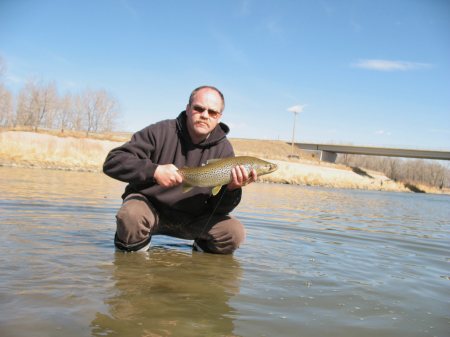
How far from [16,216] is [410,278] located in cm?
586

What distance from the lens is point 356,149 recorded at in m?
82.2

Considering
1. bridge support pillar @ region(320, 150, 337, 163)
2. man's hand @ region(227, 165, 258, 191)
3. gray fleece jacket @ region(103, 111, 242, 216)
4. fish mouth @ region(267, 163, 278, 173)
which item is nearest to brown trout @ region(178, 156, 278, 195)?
man's hand @ region(227, 165, 258, 191)

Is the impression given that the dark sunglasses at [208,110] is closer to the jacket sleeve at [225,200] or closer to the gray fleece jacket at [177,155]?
the gray fleece jacket at [177,155]

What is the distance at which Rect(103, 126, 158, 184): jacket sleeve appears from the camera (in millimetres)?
4488

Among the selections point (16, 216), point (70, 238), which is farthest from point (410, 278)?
point (16, 216)

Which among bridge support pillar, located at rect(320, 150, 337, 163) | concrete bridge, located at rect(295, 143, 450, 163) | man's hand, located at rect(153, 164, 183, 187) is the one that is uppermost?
concrete bridge, located at rect(295, 143, 450, 163)

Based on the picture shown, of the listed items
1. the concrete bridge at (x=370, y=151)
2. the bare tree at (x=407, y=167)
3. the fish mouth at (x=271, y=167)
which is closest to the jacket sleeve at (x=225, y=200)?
the fish mouth at (x=271, y=167)

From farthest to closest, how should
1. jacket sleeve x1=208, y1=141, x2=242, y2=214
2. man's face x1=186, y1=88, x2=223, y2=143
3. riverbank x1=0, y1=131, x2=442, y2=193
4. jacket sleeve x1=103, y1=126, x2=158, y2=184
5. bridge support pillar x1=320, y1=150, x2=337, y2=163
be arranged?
1. bridge support pillar x1=320, y1=150, x2=337, y2=163
2. riverbank x1=0, y1=131, x2=442, y2=193
3. jacket sleeve x1=208, y1=141, x2=242, y2=214
4. man's face x1=186, y1=88, x2=223, y2=143
5. jacket sleeve x1=103, y1=126, x2=158, y2=184

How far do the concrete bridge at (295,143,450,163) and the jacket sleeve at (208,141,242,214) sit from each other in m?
76.5

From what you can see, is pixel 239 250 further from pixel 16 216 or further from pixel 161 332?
pixel 16 216

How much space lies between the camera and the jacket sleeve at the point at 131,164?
4.49 metres

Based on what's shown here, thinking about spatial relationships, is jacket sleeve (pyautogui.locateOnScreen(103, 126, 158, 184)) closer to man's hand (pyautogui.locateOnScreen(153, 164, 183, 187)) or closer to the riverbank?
man's hand (pyautogui.locateOnScreen(153, 164, 183, 187))

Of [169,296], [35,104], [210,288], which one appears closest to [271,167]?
[210,288]

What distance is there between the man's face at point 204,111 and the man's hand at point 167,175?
2.19ft
